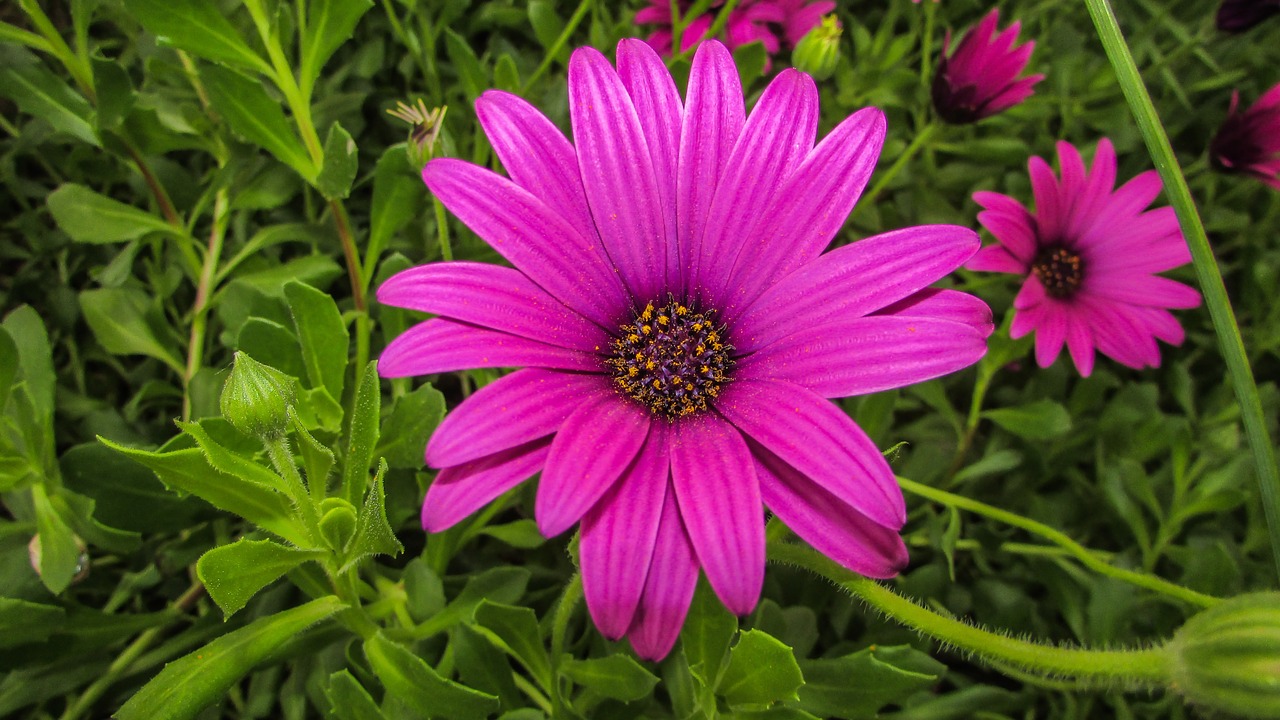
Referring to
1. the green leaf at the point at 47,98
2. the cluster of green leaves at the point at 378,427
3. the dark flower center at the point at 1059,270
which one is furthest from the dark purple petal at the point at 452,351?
the dark flower center at the point at 1059,270

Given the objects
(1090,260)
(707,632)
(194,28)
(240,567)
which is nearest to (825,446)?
(707,632)

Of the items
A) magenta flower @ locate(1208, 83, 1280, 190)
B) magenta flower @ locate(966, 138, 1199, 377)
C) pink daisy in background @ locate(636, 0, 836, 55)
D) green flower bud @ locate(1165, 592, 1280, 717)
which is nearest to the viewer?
green flower bud @ locate(1165, 592, 1280, 717)

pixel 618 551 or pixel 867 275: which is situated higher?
pixel 867 275

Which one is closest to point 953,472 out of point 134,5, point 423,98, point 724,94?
point 724,94

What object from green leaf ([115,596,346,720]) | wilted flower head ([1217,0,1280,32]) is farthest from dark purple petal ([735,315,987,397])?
wilted flower head ([1217,0,1280,32])

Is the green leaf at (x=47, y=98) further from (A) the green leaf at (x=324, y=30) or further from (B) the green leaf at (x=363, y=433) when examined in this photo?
(B) the green leaf at (x=363, y=433)

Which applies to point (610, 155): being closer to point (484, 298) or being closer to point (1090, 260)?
point (484, 298)

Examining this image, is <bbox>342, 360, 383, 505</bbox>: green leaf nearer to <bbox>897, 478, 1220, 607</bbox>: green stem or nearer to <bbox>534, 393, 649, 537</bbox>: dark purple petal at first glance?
<bbox>534, 393, 649, 537</bbox>: dark purple petal
